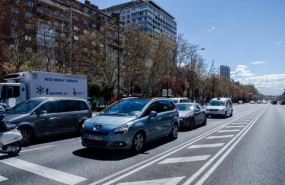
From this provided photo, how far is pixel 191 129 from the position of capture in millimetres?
15625

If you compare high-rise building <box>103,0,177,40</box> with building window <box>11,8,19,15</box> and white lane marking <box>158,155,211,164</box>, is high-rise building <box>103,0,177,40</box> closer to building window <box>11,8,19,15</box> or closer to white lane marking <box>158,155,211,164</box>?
building window <box>11,8,19,15</box>

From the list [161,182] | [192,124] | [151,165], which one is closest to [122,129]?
[151,165]

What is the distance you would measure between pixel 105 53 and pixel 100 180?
33.4 meters

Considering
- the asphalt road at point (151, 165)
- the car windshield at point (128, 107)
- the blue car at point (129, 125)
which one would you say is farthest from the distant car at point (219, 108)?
the car windshield at point (128, 107)

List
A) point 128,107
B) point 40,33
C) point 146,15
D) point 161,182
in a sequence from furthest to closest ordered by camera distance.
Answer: point 146,15 → point 40,33 → point 128,107 → point 161,182

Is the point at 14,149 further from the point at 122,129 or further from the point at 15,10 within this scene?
the point at 15,10

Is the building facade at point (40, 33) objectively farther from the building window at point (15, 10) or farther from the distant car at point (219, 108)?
the distant car at point (219, 108)

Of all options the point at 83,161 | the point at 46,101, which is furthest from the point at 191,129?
the point at 83,161

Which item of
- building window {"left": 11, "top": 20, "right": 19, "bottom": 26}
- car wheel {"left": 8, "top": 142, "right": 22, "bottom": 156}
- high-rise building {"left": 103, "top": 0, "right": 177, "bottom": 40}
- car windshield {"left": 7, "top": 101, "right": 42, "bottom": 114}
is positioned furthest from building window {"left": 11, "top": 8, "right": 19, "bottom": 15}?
high-rise building {"left": 103, "top": 0, "right": 177, "bottom": 40}

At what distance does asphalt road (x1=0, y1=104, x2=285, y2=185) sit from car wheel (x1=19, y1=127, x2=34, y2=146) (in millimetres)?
312

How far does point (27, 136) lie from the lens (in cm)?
1004

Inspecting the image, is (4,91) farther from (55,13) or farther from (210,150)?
(55,13)

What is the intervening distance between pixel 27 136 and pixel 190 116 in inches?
331

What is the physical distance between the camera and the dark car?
996cm
